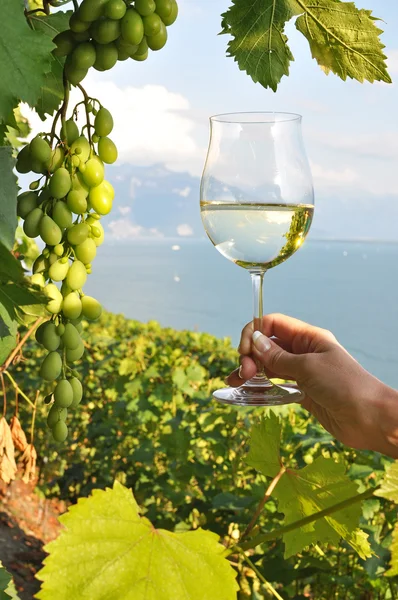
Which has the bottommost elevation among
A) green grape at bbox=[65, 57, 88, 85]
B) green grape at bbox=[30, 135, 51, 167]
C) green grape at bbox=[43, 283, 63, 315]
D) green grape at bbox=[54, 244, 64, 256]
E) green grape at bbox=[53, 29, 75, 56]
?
green grape at bbox=[43, 283, 63, 315]

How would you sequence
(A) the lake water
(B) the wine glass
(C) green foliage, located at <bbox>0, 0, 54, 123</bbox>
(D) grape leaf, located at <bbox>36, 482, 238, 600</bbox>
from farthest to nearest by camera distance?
(A) the lake water, (B) the wine glass, (D) grape leaf, located at <bbox>36, 482, 238, 600</bbox>, (C) green foliage, located at <bbox>0, 0, 54, 123</bbox>

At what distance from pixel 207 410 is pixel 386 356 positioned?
65.1 ft

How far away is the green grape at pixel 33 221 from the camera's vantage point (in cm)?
75

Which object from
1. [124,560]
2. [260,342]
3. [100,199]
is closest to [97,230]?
[100,199]

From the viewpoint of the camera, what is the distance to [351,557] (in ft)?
8.89

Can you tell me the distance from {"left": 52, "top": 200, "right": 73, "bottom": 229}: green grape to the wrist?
794 mm

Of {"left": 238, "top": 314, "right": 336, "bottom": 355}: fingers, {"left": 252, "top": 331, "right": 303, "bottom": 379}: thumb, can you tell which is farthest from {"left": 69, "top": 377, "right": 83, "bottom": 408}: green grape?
{"left": 238, "top": 314, "right": 336, "bottom": 355}: fingers

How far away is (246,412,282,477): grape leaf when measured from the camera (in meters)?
1.25

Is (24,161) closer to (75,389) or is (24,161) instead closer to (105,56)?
(105,56)

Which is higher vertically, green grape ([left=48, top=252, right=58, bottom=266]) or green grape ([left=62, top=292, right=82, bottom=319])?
green grape ([left=48, top=252, right=58, bottom=266])

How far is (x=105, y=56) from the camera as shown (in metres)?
0.72

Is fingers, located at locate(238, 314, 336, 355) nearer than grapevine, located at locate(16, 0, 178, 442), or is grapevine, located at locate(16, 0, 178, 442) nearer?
grapevine, located at locate(16, 0, 178, 442)

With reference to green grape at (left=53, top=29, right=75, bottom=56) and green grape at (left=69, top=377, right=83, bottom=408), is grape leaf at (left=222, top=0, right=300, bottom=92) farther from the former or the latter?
green grape at (left=69, top=377, right=83, bottom=408)

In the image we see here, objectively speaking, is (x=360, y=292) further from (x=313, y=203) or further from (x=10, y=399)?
(x=313, y=203)
